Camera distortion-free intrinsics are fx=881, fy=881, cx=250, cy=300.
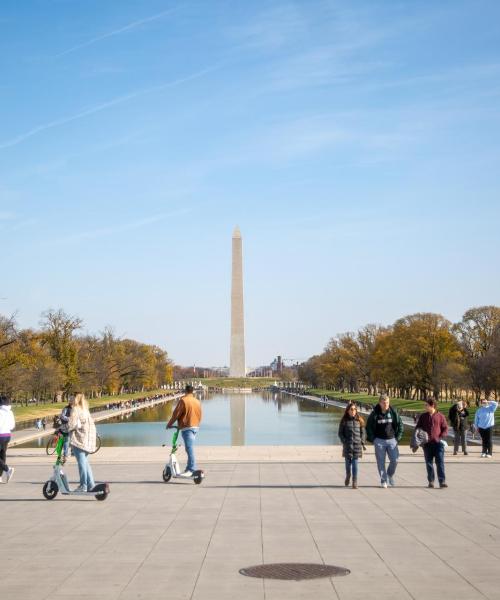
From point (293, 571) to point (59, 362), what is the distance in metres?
86.8

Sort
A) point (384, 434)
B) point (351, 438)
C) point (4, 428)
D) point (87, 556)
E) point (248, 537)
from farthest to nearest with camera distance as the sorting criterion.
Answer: point (4, 428) < point (351, 438) < point (384, 434) < point (248, 537) < point (87, 556)

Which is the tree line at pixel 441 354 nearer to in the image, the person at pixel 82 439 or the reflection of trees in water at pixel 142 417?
the reflection of trees in water at pixel 142 417

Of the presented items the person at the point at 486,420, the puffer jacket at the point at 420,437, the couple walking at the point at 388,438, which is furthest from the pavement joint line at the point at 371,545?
the person at the point at 486,420

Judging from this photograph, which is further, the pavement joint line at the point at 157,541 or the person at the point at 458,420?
the person at the point at 458,420

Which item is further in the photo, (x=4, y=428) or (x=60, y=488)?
(x=4, y=428)

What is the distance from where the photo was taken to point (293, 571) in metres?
10.0

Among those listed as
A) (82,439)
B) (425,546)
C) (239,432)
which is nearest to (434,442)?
(425,546)

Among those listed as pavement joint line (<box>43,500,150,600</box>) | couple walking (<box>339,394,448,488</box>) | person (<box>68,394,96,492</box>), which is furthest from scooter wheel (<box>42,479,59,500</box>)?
couple walking (<box>339,394,448,488</box>)

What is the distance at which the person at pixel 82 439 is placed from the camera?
643 inches

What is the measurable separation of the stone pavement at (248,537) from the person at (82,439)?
50 centimetres

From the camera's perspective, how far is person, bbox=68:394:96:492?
53.6 ft

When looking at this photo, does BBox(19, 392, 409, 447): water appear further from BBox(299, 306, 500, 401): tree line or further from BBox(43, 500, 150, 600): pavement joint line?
BBox(43, 500, 150, 600): pavement joint line

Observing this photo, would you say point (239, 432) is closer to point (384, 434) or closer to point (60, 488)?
point (384, 434)

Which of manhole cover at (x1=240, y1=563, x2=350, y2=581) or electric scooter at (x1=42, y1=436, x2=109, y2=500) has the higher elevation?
electric scooter at (x1=42, y1=436, x2=109, y2=500)
